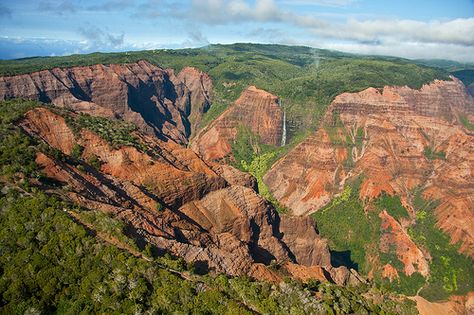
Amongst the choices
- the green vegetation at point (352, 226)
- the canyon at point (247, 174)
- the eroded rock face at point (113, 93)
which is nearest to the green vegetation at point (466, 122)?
the canyon at point (247, 174)

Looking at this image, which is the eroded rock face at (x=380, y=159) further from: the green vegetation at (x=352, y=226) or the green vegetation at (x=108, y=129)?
the green vegetation at (x=108, y=129)

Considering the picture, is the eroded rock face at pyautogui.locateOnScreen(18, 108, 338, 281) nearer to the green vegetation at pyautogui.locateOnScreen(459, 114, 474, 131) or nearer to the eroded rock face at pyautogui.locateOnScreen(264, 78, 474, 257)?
the eroded rock face at pyautogui.locateOnScreen(264, 78, 474, 257)

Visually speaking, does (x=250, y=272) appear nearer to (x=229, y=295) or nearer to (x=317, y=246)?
(x=229, y=295)

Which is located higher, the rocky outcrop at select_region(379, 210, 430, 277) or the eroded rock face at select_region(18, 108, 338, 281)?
the eroded rock face at select_region(18, 108, 338, 281)

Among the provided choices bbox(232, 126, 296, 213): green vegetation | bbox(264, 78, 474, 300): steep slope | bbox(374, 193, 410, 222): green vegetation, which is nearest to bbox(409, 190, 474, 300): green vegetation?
bbox(264, 78, 474, 300): steep slope

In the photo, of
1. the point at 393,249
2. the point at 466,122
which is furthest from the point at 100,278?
the point at 466,122

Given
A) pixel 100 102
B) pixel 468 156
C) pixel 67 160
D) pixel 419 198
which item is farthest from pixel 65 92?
pixel 468 156
